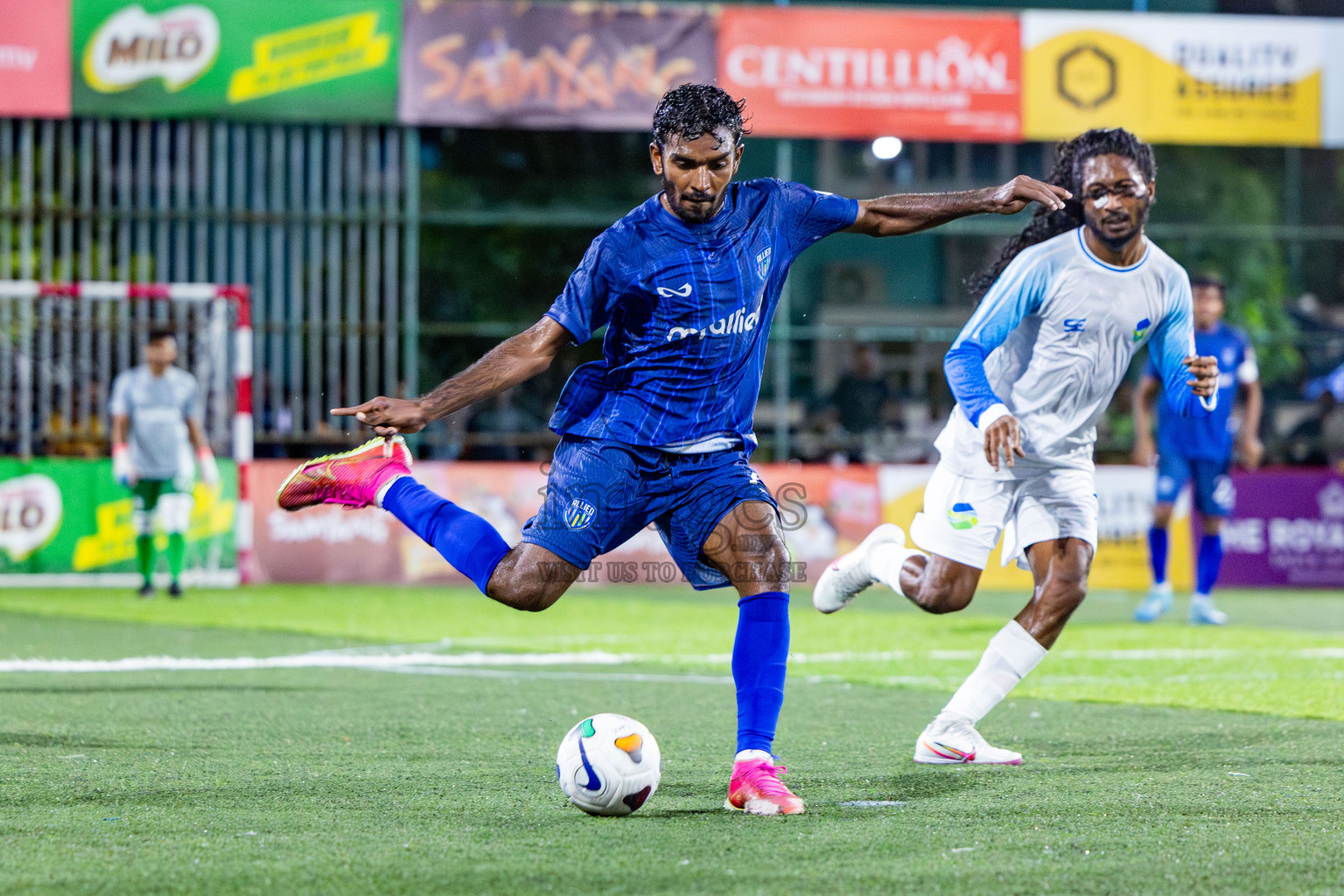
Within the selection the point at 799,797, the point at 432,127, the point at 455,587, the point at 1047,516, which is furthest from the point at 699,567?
the point at 432,127

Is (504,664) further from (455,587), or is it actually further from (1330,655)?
(455,587)

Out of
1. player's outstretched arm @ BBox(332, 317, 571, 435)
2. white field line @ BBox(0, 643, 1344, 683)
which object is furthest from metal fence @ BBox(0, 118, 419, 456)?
player's outstretched arm @ BBox(332, 317, 571, 435)

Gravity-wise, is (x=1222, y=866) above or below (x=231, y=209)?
below

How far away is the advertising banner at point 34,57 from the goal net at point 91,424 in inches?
67.6

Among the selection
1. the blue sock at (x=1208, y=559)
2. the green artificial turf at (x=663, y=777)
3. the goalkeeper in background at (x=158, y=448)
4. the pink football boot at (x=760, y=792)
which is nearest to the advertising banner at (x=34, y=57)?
the goalkeeper in background at (x=158, y=448)

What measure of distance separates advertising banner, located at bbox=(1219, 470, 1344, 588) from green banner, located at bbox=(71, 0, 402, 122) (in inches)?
344

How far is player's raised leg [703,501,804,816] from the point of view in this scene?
15.1 ft

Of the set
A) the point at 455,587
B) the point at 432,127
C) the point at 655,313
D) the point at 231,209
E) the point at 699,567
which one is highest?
the point at 432,127

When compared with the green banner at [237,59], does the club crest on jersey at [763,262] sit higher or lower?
lower

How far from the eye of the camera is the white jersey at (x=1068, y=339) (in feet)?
18.0

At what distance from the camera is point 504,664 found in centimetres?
853

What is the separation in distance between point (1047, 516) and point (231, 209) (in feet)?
37.3

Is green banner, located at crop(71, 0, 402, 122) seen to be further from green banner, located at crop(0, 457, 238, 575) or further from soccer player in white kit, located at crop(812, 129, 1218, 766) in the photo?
soccer player in white kit, located at crop(812, 129, 1218, 766)

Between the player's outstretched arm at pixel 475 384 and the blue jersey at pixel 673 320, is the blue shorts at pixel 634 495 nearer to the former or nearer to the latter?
the blue jersey at pixel 673 320
